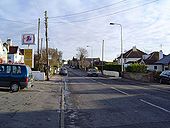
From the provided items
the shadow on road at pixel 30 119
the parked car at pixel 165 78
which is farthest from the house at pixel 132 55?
the shadow on road at pixel 30 119

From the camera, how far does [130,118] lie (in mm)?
10836

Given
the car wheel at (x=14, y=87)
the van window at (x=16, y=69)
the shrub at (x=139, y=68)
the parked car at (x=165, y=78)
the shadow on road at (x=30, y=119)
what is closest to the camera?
the shadow on road at (x=30, y=119)

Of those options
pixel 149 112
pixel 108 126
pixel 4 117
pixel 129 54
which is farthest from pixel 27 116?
pixel 129 54

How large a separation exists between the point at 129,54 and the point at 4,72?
95.9 meters

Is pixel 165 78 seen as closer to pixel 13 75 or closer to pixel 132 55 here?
pixel 13 75

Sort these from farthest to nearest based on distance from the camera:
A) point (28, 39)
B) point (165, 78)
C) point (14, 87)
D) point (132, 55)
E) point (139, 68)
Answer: point (132, 55), point (139, 68), point (28, 39), point (165, 78), point (14, 87)

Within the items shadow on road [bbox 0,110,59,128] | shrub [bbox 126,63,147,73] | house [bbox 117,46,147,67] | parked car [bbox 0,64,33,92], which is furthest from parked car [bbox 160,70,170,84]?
house [bbox 117,46,147,67]

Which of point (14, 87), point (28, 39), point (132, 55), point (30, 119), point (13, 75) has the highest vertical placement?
point (132, 55)

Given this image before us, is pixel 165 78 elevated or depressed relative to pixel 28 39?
depressed

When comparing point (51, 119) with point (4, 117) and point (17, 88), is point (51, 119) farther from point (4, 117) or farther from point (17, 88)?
point (17, 88)

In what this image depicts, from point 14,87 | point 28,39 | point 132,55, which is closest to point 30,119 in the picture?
point 14,87

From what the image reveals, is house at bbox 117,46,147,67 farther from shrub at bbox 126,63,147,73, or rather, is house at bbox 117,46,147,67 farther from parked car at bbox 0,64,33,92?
parked car at bbox 0,64,33,92

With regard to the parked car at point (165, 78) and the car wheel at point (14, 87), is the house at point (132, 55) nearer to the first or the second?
the parked car at point (165, 78)

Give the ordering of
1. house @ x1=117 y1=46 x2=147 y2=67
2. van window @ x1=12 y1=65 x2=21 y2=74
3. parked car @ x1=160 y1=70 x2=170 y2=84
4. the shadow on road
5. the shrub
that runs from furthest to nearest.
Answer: house @ x1=117 y1=46 x2=147 y2=67, the shrub, parked car @ x1=160 y1=70 x2=170 y2=84, van window @ x1=12 y1=65 x2=21 y2=74, the shadow on road
